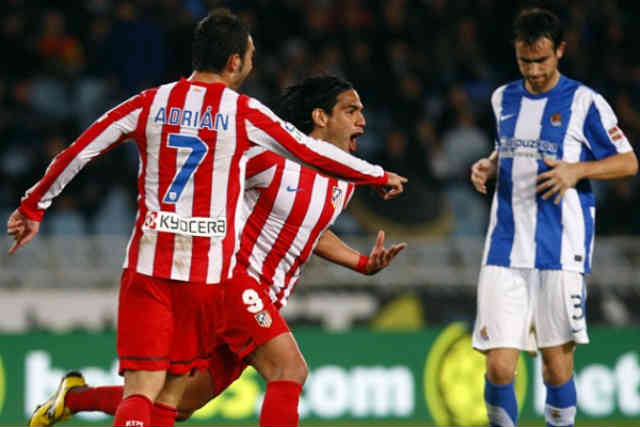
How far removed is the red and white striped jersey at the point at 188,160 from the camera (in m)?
4.38

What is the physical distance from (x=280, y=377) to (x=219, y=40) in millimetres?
1326

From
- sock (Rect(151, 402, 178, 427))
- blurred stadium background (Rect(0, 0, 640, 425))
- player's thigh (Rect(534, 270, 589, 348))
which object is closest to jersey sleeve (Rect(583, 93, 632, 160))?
player's thigh (Rect(534, 270, 589, 348))

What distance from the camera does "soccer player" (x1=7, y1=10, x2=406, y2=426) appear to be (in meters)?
4.38

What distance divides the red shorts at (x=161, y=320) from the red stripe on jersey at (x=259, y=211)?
1.67 feet

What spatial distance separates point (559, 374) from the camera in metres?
5.46

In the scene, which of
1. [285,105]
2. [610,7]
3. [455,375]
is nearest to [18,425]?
[455,375]

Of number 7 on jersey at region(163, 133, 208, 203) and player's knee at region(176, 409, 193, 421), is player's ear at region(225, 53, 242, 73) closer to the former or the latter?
number 7 on jersey at region(163, 133, 208, 203)

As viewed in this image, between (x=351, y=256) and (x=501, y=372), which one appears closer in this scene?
(x=351, y=256)

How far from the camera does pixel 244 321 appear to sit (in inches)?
184

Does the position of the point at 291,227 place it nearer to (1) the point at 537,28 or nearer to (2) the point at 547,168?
(2) the point at 547,168

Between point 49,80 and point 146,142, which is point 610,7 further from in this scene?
point 146,142

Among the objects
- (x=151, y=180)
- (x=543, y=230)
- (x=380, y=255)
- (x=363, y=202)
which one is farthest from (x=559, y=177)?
(x=363, y=202)

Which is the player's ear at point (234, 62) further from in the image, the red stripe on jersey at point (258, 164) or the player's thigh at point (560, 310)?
the player's thigh at point (560, 310)

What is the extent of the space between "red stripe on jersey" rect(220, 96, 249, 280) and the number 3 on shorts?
215 millimetres
